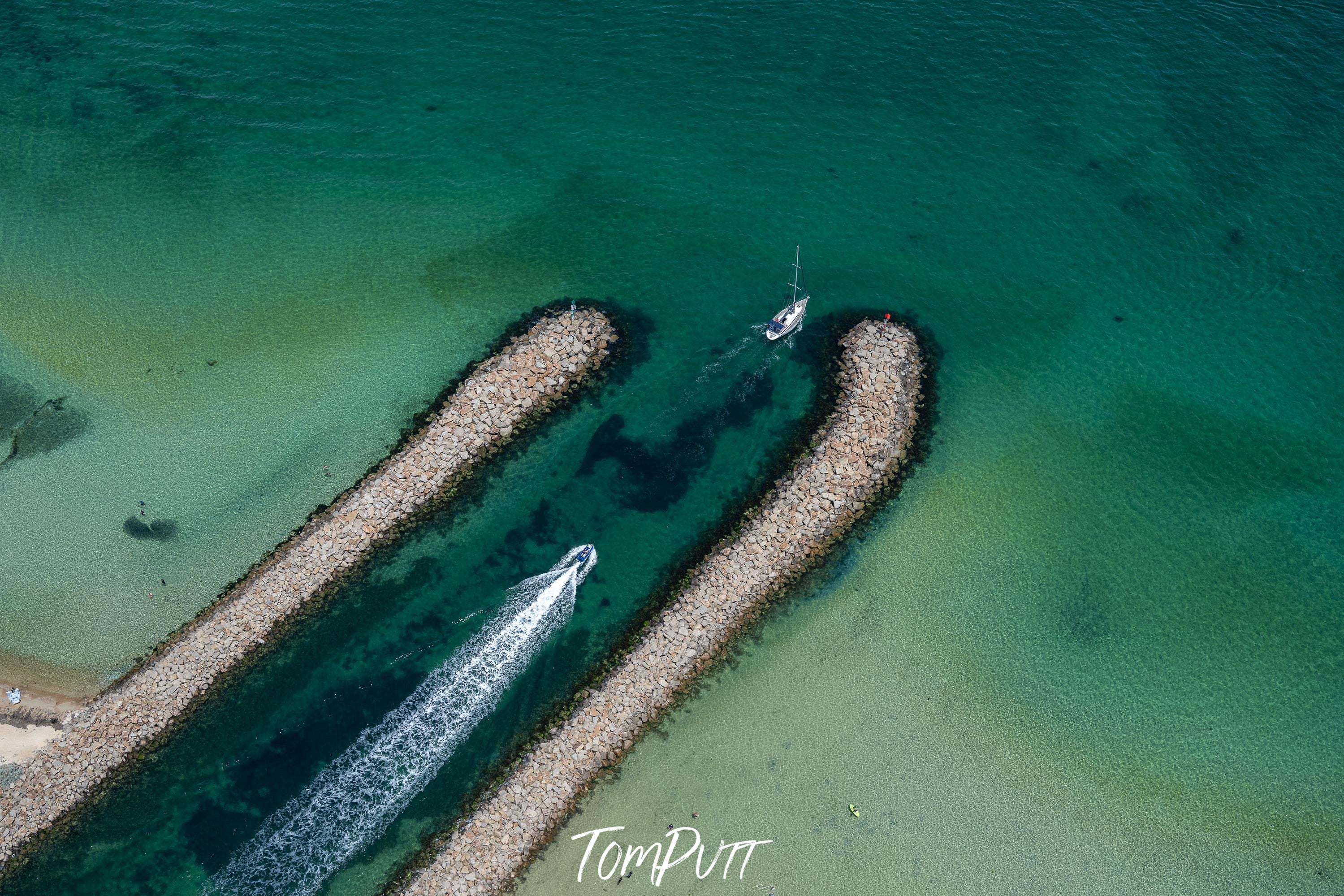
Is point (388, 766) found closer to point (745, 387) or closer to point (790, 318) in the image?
point (745, 387)

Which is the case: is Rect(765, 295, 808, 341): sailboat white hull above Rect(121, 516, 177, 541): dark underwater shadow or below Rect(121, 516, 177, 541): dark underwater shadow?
above

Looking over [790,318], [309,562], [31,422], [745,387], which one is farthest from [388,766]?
[790,318]

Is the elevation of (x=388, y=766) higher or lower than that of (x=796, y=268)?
lower

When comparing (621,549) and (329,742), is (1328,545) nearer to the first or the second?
(621,549)

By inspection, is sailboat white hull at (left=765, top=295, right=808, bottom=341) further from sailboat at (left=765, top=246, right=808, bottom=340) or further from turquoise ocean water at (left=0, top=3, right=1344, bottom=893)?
turquoise ocean water at (left=0, top=3, right=1344, bottom=893)

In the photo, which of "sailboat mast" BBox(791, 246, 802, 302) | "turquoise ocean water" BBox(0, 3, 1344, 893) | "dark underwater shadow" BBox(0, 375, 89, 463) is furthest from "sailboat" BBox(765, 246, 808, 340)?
"dark underwater shadow" BBox(0, 375, 89, 463)

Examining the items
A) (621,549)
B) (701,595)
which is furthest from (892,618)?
(621,549)
